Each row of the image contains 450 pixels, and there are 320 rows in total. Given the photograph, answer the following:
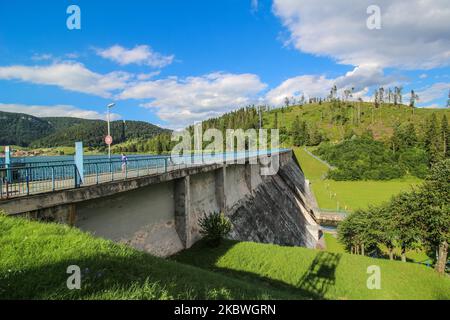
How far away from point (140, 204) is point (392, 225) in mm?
24415

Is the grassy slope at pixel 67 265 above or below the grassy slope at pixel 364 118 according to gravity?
below

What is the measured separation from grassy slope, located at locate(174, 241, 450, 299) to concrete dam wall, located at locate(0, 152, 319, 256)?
73.2 inches

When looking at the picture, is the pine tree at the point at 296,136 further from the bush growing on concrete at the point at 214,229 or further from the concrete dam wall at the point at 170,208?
the bush growing on concrete at the point at 214,229

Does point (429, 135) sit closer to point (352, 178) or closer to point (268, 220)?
point (352, 178)

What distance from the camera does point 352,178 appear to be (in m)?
89.6

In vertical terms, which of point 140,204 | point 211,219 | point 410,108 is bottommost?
point 211,219

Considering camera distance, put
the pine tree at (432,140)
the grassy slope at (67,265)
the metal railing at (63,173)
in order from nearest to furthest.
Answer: the grassy slope at (67,265) → the metal railing at (63,173) → the pine tree at (432,140)

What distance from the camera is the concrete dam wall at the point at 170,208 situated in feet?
30.1

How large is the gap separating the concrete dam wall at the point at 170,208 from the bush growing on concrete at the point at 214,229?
2.87 feet

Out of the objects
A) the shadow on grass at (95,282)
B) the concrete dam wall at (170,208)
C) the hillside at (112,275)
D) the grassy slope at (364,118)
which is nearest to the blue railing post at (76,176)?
the concrete dam wall at (170,208)

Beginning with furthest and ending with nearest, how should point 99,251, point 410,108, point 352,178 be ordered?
point 410,108, point 352,178, point 99,251

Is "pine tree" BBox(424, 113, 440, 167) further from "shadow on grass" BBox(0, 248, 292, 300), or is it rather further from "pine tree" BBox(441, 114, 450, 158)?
"shadow on grass" BBox(0, 248, 292, 300)

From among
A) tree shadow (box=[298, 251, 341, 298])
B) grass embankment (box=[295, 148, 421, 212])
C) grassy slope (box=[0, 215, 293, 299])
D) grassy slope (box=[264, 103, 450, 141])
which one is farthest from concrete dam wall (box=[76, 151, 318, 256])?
grassy slope (box=[264, 103, 450, 141])

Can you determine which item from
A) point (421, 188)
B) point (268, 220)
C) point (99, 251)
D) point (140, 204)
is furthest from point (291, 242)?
point (99, 251)
